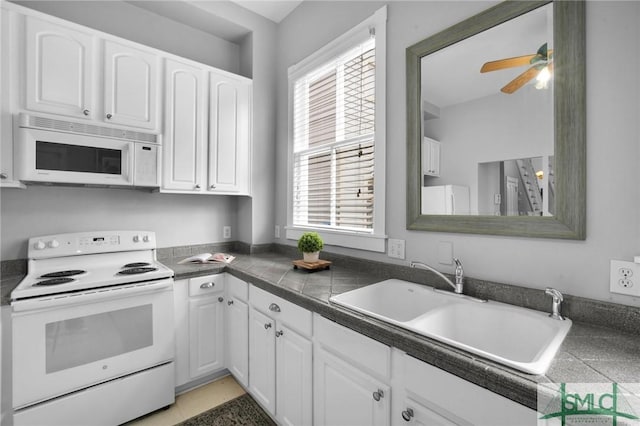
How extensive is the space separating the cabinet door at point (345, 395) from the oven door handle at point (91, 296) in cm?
111

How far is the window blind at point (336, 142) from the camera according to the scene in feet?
6.56

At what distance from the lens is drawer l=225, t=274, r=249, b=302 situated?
194cm

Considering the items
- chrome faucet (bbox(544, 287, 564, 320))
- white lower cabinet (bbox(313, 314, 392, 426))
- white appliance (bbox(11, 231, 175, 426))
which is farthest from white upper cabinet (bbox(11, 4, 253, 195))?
chrome faucet (bbox(544, 287, 564, 320))

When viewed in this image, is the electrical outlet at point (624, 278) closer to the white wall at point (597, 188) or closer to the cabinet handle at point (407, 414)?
the white wall at point (597, 188)

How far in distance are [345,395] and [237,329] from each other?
1.07 m

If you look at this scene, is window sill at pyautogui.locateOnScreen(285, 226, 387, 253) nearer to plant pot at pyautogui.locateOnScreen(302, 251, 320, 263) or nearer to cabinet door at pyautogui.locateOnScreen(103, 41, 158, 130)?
plant pot at pyautogui.locateOnScreen(302, 251, 320, 263)

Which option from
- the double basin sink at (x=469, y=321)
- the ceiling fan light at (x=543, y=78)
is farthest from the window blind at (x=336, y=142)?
the ceiling fan light at (x=543, y=78)

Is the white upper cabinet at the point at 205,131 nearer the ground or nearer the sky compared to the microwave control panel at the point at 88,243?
nearer the sky

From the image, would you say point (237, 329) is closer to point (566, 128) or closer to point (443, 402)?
point (443, 402)

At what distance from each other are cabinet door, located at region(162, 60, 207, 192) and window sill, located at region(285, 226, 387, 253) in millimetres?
1001

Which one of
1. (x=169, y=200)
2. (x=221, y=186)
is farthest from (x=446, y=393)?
(x=169, y=200)

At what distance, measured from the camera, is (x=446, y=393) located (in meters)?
0.88

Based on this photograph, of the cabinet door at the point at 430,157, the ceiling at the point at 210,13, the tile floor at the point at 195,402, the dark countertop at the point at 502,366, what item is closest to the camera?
the dark countertop at the point at 502,366

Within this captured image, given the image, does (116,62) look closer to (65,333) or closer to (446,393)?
(65,333)
